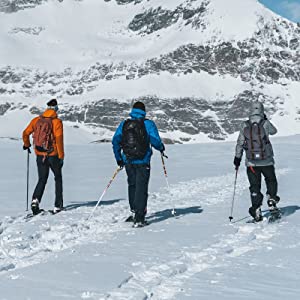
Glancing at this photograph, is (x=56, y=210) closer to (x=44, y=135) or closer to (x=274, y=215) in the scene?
(x=44, y=135)

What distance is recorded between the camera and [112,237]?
285 inches

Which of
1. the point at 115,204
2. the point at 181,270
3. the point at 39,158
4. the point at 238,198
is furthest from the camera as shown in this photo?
the point at 238,198

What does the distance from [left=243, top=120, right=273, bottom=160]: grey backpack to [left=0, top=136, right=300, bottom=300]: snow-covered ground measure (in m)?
1.10

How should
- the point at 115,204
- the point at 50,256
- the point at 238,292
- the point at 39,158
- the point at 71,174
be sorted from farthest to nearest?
the point at 71,174 < the point at 115,204 < the point at 39,158 < the point at 50,256 < the point at 238,292

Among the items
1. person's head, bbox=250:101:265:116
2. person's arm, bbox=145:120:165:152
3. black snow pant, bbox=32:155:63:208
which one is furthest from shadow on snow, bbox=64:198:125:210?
person's head, bbox=250:101:265:116

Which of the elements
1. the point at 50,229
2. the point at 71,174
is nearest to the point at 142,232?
the point at 50,229

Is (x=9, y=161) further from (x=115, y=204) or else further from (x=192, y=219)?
(x=192, y=219)

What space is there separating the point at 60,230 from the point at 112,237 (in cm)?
91

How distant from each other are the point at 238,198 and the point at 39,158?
506cm

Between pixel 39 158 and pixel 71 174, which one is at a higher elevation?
pixel 39 158

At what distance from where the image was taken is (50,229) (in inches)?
307

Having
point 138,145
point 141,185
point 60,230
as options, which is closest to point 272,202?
point 141,185

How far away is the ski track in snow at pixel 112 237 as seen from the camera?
4910 mm

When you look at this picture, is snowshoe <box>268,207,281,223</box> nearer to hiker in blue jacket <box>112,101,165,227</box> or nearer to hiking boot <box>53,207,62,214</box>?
hiker in blue jacket <box>112,101,165,227</box>
